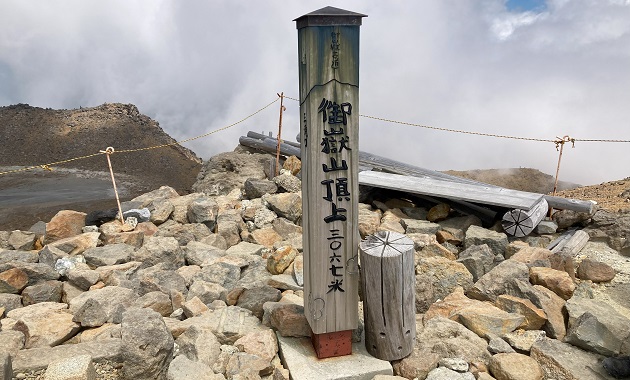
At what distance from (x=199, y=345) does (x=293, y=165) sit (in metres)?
6.02

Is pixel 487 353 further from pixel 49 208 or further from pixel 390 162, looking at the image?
pixel 49 208

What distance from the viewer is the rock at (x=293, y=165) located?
9.55 meters

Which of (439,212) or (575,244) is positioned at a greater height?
(439,212)

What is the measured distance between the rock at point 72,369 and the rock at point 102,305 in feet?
3.27

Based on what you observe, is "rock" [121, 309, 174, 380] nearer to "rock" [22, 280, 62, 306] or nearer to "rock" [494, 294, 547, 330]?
"rock" [22, 280, 62, 306]

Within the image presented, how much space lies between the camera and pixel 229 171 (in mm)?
10234

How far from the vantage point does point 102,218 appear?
7707 millimetres

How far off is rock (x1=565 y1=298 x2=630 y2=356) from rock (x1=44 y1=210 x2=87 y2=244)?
7.13 m

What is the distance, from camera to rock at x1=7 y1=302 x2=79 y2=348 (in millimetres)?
4012

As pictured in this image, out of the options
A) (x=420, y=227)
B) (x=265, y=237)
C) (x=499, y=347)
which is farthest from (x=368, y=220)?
(x=499, y=347)

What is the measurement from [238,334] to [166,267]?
7.04ft

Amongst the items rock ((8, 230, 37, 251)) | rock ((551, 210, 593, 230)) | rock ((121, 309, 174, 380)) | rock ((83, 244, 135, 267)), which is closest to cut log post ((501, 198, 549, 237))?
rock ((551, 210, 593, 230))

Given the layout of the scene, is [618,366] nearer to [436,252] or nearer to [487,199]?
[436,252]

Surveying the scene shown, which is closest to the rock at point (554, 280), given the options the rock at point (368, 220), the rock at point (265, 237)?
the rock at point (368, 220)
